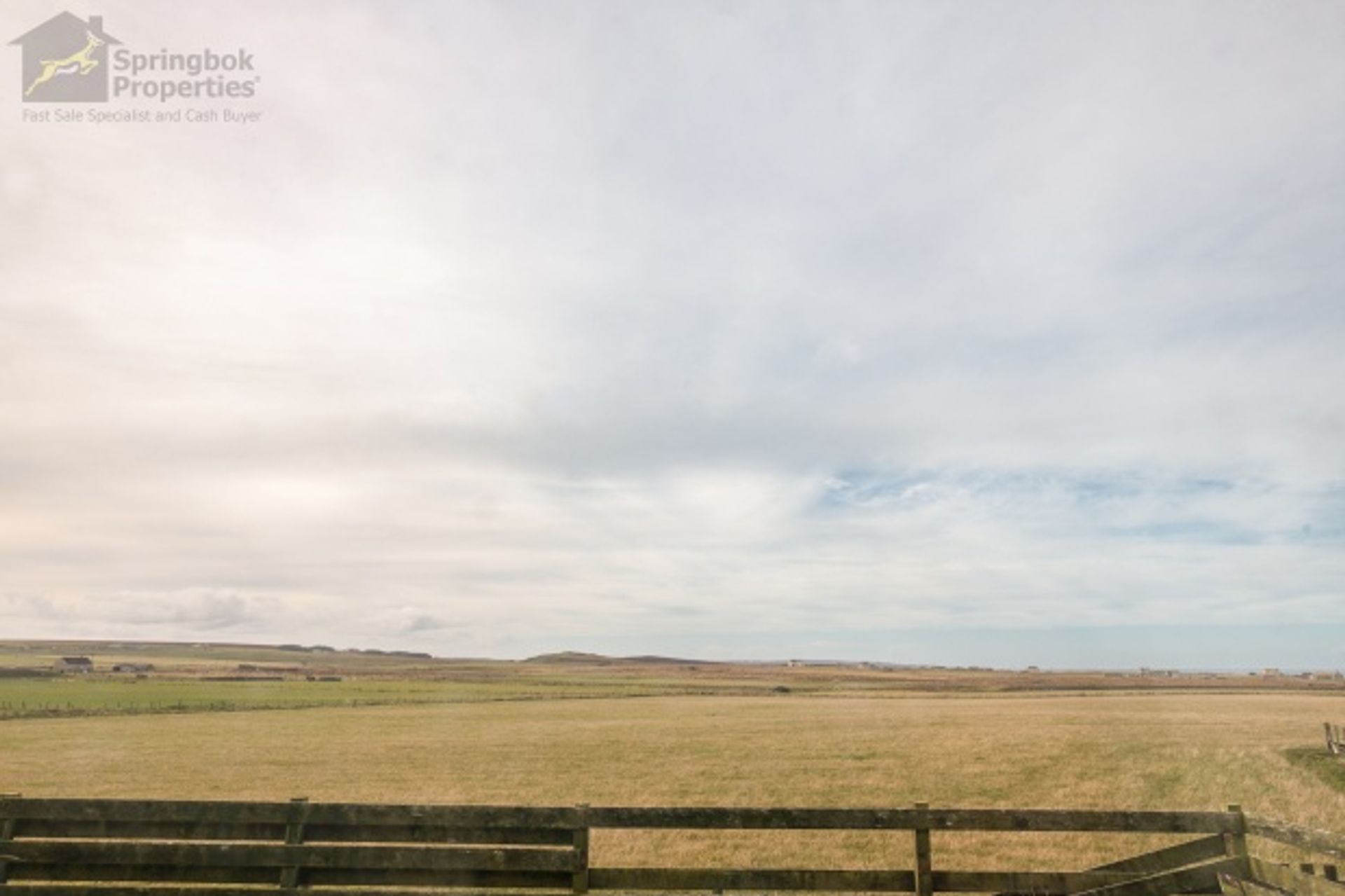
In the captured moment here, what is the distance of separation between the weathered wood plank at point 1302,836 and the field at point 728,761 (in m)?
9.37

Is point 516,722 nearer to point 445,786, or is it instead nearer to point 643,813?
point 445,786

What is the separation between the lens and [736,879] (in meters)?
8.65

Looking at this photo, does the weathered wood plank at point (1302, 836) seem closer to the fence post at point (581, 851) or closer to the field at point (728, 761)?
the fence post at point (581, 851)

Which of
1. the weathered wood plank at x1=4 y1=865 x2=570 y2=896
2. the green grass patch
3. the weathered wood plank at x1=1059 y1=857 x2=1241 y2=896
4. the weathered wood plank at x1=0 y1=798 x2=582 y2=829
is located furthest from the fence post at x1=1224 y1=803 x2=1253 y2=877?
the green grass patch

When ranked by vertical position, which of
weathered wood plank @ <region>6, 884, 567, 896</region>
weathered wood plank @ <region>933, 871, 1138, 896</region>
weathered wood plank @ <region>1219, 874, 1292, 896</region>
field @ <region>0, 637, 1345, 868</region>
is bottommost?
field @ <region>0, 637, 1345, 868</region>

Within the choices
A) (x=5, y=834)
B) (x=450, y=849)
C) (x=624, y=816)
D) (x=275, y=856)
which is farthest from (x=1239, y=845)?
(x=5, y=834)

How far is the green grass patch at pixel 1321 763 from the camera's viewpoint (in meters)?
28.5

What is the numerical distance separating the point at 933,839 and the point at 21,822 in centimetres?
1796

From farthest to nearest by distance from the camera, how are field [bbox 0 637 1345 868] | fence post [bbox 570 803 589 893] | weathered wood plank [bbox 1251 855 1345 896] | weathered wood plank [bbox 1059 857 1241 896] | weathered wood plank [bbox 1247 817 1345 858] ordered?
1. field [bbox 0 637 1345 868]
2. weathered wood plank [bbox 1059 857 1241 896]
3. fence post [bbox 570 803 589 893]
4. weathered wood plank [bbox 1247 817 1345 858]
5. weathered wood plank [bbox 1251 855 1345 896]

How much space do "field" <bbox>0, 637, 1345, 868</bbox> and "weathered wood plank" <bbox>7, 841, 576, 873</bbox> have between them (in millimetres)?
10370

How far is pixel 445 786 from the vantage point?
105 feet

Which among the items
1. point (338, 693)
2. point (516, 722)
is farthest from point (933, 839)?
point (338, 693)

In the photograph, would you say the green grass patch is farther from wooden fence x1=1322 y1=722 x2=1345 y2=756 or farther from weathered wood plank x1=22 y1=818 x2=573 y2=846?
weathered wood plank x1=22 y1=818 x2=573 y2=846

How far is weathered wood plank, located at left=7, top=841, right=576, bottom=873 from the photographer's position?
8.63 m
